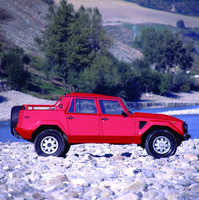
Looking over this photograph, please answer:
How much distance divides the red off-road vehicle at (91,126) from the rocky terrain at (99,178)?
0.49m

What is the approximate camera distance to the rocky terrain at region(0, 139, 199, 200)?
6.82 metres

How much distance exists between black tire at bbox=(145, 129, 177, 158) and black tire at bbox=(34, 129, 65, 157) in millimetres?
2636

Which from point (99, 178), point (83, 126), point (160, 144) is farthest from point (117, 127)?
point (99, 178)

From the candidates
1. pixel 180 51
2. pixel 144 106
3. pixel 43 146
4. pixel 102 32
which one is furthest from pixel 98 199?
pixel 180 51

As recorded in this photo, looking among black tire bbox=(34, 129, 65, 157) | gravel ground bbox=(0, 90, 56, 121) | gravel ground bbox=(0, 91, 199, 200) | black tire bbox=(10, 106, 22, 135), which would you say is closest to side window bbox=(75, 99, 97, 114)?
black tire bbox=(34, 129, 65, 157)

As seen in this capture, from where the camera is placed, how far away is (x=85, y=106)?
10570mm

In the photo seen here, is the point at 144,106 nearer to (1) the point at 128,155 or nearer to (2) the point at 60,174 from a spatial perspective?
(1) the point at 128,155

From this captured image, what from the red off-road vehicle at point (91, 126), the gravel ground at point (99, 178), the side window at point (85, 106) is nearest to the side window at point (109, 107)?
the red off-road vehicle at point (91, 126)

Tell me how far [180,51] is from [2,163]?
106505mm

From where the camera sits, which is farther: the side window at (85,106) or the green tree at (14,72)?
the green tree at (14,72)

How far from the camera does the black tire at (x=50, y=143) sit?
1028cm

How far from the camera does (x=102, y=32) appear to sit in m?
66.3

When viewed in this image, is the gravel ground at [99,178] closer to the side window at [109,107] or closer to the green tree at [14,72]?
the side window at [109,107]

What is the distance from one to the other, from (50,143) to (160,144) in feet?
11.2
